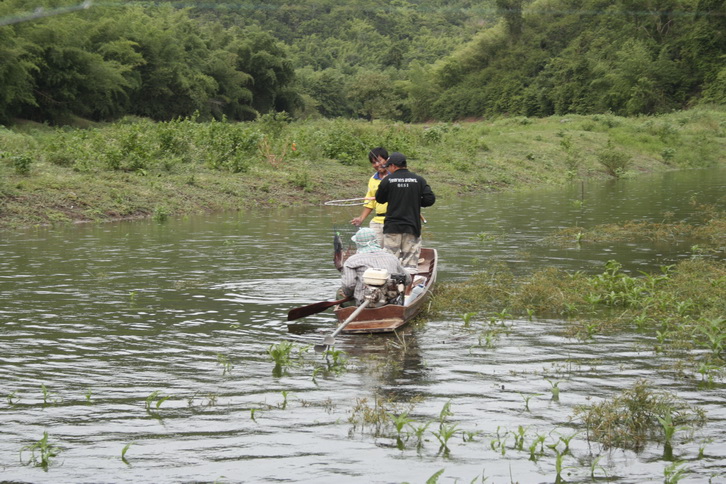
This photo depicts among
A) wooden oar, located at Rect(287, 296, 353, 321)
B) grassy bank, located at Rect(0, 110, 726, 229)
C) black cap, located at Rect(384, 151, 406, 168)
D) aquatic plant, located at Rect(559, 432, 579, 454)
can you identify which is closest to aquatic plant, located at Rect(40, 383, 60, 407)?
wooden oar, located at Rect(287, 296, 353, 321)

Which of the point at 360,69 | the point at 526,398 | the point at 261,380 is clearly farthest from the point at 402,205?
the point at 360,69

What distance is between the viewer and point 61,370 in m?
8.60

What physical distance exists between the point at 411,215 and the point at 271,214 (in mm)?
12523

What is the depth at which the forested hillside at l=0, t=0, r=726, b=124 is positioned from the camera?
4769cm

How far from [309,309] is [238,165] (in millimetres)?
17384

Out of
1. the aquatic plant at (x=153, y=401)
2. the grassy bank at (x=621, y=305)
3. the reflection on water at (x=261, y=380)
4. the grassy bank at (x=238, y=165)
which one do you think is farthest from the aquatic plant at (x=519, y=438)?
the grassy bank at (x=238, y=165)

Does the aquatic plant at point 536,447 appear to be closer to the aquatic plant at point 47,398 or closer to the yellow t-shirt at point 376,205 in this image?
the aquatic plant at point 47,398

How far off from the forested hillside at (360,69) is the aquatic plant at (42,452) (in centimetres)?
2552

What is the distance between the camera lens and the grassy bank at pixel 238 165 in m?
22.7

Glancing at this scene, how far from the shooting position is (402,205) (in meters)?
11.8

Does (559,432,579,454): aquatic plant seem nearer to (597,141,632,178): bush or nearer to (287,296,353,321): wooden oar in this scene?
(287,296,353,321): wooden oar

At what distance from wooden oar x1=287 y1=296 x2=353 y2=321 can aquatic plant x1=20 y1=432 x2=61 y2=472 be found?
4424 mm

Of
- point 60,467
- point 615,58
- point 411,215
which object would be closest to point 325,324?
point 411,215

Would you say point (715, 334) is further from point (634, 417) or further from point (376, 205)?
point (376, 205)
